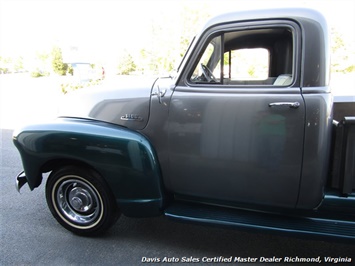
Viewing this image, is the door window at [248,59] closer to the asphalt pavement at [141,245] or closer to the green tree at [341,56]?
the asphalt pavement at [141,245]

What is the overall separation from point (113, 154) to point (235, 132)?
106 centimetres

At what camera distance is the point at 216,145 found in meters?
2.18

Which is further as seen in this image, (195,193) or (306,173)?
(195,193)

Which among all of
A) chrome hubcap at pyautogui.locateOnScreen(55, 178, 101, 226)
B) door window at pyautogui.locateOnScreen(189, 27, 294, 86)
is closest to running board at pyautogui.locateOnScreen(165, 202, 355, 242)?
chrome hubcap at pyautogui.locateOnScreen(55, 178, 101, 226)

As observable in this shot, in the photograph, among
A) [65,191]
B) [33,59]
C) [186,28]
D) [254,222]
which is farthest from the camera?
[33,59]

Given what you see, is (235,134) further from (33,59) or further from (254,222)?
(33,59)

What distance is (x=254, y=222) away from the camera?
2188 mm

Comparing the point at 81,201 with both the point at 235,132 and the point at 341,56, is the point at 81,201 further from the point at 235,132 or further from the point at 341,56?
the point at 341,56

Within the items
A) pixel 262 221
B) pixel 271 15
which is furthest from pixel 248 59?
pixel 262 221

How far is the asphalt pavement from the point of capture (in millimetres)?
2430

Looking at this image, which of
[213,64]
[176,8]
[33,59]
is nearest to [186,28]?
[176,8]

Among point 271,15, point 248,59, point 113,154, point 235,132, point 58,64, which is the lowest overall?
point 113,154

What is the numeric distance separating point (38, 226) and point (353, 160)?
3117 millimetres

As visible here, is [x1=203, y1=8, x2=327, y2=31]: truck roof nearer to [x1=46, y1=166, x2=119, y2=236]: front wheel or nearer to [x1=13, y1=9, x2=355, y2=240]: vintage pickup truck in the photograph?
[x1=13, y1=9, x2=355, y2=240]: vintage pickup truck
